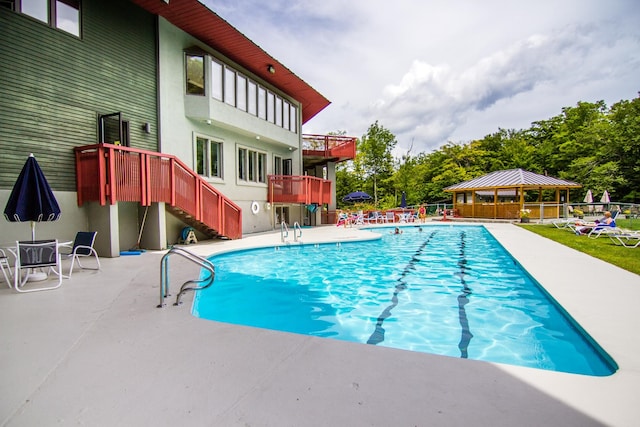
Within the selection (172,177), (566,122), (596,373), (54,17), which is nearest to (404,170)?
(566,122)

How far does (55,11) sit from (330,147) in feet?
51.6

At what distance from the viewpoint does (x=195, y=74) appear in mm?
12609

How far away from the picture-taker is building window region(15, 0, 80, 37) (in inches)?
310

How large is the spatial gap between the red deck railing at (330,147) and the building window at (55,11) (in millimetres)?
14204

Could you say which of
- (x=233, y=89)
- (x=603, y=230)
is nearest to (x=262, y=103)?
(x=233, y=89)

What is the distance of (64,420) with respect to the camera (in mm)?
2014

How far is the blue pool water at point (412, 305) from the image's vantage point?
399cm

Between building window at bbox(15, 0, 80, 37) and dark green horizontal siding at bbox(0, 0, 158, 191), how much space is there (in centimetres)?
16

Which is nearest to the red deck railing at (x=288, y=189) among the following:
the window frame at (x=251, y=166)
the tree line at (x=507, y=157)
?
the window frame at (x=251, y=166)

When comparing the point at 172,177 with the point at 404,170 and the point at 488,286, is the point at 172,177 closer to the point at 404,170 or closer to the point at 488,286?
the point at 488,286

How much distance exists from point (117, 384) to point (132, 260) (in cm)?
651

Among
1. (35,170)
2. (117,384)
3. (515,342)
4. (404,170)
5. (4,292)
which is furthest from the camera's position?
(404,170)

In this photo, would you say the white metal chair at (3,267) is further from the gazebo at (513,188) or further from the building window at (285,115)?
the gazebo at (513,188)

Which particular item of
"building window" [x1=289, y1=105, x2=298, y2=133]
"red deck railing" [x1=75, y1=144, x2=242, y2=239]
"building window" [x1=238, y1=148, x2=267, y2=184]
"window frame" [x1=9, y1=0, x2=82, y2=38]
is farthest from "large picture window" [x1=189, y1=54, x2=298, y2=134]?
"red deck railing" [x1=75, y1=144, x2=242, y2=239]
